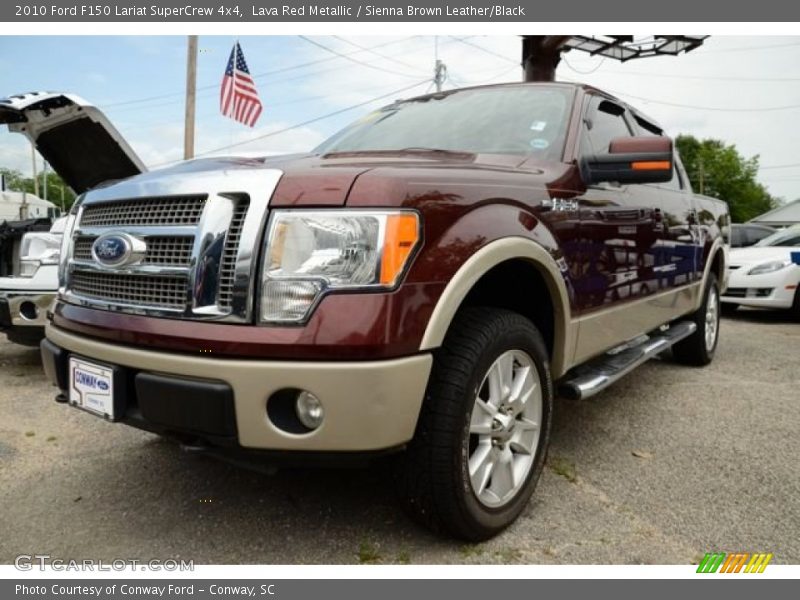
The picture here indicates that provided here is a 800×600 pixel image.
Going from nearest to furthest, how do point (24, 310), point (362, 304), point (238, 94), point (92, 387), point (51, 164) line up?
point (362, 304) < point (92, 387) < point (24, 310) < point (51, 164) < point (238, 94)

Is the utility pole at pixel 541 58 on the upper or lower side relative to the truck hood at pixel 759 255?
upper

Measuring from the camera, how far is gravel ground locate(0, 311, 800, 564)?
2.05m

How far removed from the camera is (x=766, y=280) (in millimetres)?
7980

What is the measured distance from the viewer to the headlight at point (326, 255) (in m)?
1.67

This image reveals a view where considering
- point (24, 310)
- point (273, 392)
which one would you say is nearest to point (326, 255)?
point (273, 392)

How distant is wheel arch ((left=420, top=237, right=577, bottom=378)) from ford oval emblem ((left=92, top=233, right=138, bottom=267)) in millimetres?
1020

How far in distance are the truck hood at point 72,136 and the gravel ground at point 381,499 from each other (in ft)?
7.58

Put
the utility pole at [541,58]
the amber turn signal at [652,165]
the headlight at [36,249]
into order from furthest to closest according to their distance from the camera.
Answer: the utility pole at [541,58], the headlight at [36,249], the amber turn signal at [652,165]

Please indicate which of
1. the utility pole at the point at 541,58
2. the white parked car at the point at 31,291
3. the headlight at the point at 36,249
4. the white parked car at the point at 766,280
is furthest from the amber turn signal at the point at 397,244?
the utility pole at the point at 541,58

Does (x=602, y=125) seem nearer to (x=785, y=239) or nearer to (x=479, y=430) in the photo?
(x=479, y=430)

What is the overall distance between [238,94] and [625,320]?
31.3 ft

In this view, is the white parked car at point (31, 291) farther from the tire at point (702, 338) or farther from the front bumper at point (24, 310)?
the tire at point (702, 338)

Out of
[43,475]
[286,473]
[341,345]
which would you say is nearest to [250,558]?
[286,473]

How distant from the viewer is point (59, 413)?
3.51 meters
